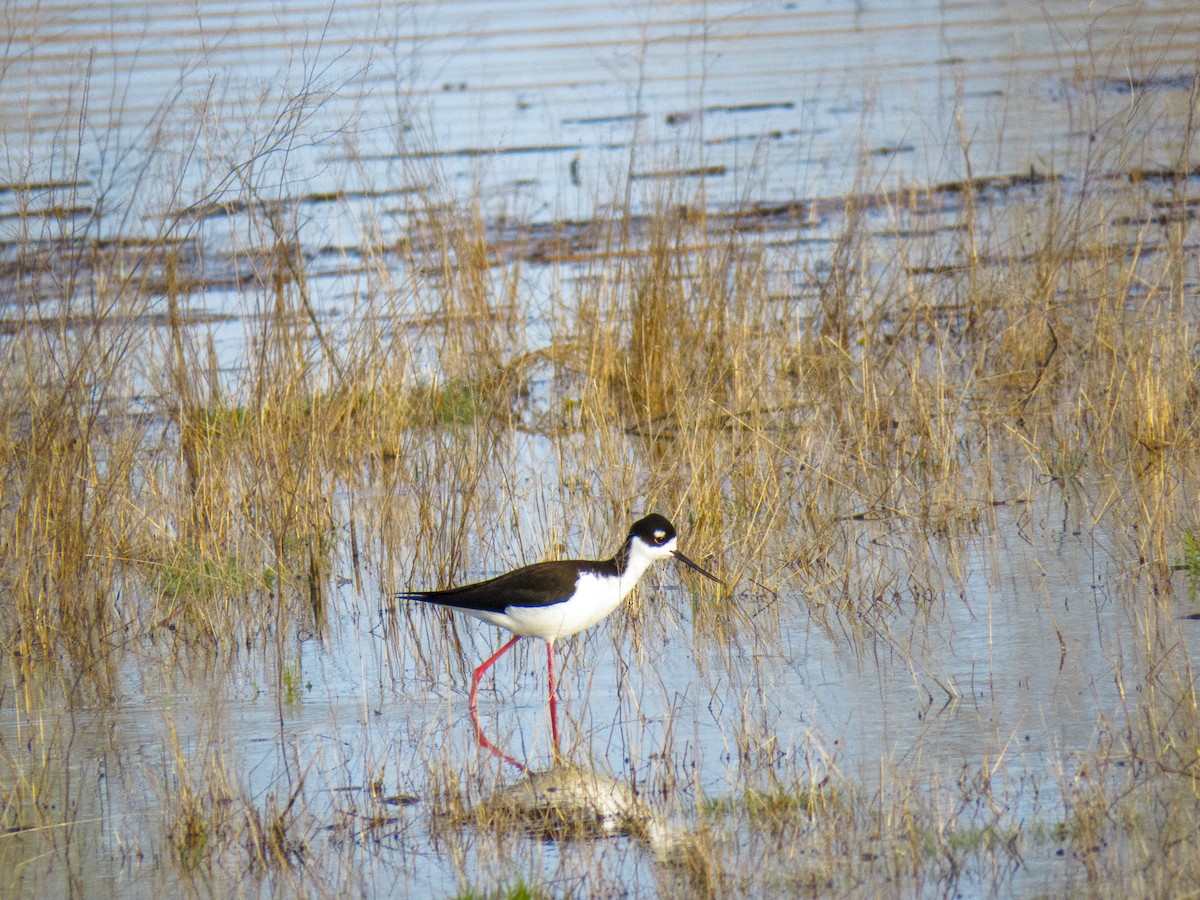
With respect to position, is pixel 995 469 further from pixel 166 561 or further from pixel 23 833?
pixel 23 833

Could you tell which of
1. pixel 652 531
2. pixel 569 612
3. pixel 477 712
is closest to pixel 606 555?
pixel 652 531

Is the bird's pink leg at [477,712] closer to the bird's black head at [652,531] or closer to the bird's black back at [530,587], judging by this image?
the bird's black back at [530,587]

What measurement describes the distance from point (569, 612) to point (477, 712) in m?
0.50

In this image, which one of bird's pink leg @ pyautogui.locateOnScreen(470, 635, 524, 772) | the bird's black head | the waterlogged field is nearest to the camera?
the waterlogged field

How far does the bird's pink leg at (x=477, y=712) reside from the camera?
17.3 feet

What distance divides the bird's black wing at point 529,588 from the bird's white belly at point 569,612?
24 mm

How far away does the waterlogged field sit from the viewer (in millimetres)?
4477

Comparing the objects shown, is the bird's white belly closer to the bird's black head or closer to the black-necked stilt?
the black-necked stilt

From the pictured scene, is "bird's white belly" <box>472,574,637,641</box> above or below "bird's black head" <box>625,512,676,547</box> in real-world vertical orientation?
below

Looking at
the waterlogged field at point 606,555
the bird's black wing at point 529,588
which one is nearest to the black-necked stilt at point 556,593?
the bird's black wing at point 529,588

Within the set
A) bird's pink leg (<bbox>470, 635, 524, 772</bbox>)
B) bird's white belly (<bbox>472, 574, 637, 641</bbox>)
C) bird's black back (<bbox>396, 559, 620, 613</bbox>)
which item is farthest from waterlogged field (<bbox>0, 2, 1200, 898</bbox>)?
bird's black back (<bbox>396, 559, 620, 613</bbox>)

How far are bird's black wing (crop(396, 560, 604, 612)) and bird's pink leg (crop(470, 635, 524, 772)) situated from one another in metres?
0.22

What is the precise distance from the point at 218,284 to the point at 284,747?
9101 mm

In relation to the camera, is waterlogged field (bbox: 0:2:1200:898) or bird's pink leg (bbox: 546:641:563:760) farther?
bird's pink leg (bbox: 546:641:563:760)
